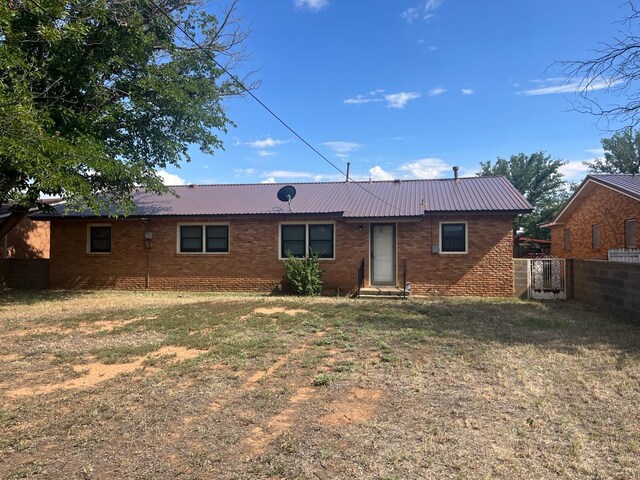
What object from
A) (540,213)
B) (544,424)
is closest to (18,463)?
(544,424)

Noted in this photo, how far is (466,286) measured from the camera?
13117 millimetres

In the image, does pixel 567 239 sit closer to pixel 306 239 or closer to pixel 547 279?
pixel 547 279

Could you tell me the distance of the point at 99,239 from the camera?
50.1 feet

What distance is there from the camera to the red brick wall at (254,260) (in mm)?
13008

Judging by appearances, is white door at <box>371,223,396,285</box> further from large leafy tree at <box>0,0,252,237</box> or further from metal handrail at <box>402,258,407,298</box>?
large leafy tree at <box>0,0,252,237</box>

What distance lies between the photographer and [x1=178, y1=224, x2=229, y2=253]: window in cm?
1462

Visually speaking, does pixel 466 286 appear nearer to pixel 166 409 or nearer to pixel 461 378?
pixel 461 378

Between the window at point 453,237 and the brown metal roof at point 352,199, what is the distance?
0.63 metres

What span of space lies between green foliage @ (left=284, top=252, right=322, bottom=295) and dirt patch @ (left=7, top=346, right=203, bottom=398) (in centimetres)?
710

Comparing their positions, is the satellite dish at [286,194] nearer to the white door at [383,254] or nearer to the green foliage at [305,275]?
the green foliage at [305,275]

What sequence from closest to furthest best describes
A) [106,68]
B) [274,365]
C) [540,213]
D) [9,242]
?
[274,365] → [106,68] → [9,242] → [540,213]

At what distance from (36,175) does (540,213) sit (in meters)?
33.2

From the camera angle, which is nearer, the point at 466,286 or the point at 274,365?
the point at 274,365

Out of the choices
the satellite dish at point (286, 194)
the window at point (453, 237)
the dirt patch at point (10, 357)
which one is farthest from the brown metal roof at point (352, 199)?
Result: the dirt patch at point (10, 357)
